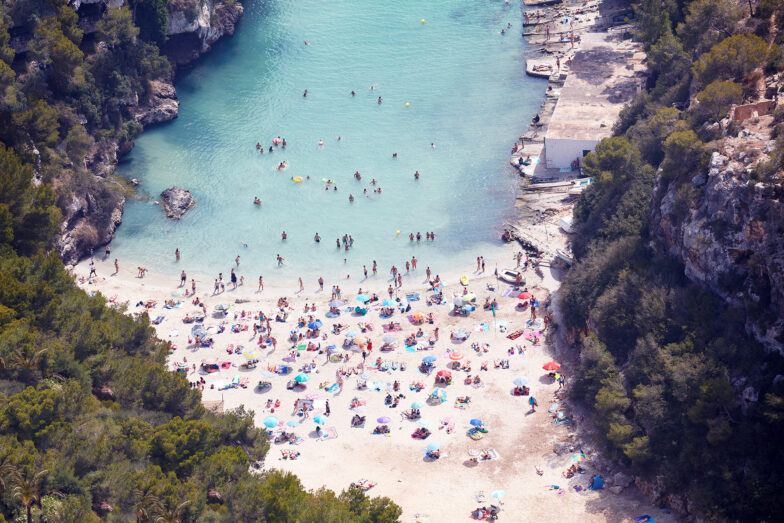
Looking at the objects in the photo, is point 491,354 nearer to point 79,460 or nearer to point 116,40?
point 79,460

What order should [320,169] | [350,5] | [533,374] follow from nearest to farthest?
[533,374] → [320,169] → [350,5]

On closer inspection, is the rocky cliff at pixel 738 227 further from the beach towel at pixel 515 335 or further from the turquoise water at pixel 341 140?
the turquoise water at pixel 341 140

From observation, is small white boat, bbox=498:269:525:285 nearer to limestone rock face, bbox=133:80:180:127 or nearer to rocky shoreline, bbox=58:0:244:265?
rocky shoreline, bbox=58:0:244:265

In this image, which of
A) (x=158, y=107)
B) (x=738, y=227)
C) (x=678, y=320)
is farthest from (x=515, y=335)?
(x=158, y=107)

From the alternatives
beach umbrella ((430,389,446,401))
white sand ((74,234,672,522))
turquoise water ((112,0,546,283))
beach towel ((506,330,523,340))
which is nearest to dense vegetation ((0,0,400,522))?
white sand ((74,234,672,522))

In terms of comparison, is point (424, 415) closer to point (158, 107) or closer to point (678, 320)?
point (678, 320)

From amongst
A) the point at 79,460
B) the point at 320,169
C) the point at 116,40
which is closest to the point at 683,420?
the point at 79,460

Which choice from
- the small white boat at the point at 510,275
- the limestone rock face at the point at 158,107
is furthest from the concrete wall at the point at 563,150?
the limestone rock face at the point at 158,107
